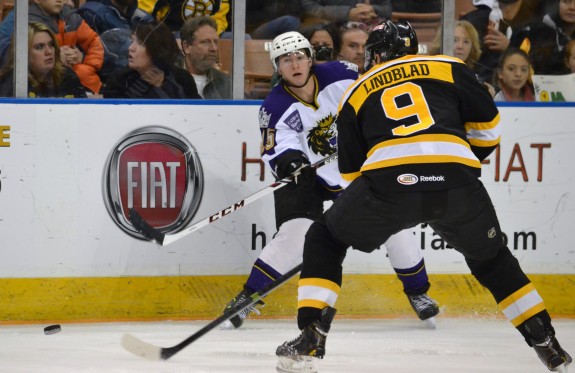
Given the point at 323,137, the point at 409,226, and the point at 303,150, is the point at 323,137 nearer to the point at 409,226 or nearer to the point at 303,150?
the point at 303,150

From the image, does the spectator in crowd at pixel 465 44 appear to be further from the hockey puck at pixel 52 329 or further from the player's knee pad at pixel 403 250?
the hockey puck at pixel 52 329

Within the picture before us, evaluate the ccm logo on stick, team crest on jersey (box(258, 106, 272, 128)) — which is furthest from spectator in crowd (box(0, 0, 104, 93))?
team crest on jersey (box(258, 106, 272, 128))

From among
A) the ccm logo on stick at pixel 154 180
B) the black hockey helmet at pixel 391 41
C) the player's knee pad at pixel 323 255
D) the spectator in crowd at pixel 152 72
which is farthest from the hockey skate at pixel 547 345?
the spectator in crowd at pixel 152 72

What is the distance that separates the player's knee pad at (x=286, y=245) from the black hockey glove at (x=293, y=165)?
23 cm

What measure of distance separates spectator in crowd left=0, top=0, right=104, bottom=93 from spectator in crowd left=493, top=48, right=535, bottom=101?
176cm

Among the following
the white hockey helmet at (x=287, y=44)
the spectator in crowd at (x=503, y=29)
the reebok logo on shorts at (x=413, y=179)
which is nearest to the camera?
the reebok logo on shorts at (x=413, y=179)

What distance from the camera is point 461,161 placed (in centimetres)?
332

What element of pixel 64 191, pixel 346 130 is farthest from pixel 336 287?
pixel 64 191

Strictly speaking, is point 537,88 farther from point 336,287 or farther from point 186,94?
point 336,287

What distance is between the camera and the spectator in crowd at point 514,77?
17.2ft

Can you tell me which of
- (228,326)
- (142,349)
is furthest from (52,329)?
(142,349)

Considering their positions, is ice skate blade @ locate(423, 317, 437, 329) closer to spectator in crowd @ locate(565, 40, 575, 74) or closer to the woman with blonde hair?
the woman with blonde hair

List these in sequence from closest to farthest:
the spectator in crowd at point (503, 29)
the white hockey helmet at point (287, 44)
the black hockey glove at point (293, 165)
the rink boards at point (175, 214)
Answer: the black hockey glove at point (293, 165) → the white hockey helmet at point (287, 44) → the rink boards at point (175, 214) → the spectator in crowd at point (503, 29)

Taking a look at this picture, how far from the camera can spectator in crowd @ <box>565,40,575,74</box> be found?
5.27 m
